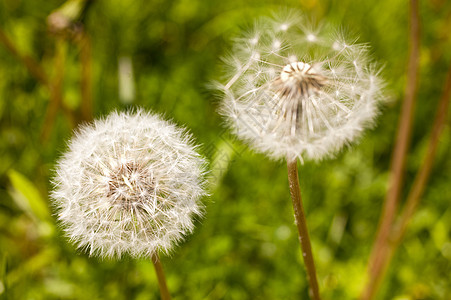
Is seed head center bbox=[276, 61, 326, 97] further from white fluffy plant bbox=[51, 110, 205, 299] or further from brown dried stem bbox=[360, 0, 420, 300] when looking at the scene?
brown dried stem bbox=[360, 0, 420, 300]

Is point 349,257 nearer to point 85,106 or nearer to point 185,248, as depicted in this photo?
point 185,248

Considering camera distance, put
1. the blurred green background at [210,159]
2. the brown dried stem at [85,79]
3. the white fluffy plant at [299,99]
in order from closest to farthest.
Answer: the white fluffy plant at [299,99] → the blurred green background at [210,159] → the brown dried stem at [85,79]

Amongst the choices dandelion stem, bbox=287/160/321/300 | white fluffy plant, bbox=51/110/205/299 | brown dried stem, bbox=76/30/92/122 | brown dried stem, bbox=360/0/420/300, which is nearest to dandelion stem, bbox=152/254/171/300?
white fluffy plant, bbox=51/110/205/299

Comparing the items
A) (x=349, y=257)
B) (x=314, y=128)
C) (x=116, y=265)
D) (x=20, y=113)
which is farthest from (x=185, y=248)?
(x=20, y=113)

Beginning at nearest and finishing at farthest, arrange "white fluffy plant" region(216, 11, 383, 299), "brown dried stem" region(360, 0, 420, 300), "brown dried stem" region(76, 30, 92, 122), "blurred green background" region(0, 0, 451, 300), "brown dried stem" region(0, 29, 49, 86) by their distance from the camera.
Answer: "white fluffy plant" region(216, 11, 383, 299) < "brown dried stem" region(360, 0, 420, 300) < "blurred green background" region(0, 0, 451, 300) < "brown dried stem" region(0, 29, 49, 86) < "brown dried stem" region(76, 30, 92, 122)

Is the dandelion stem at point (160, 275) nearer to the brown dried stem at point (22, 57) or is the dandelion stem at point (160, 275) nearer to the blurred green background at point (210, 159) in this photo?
the blurred green background at point (210, 159)

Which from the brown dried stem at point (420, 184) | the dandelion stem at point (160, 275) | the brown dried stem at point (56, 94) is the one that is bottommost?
the dandelion stem at point (160, 275)

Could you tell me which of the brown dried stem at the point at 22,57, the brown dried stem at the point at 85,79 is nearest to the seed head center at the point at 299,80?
the brown dried stem at the point at 85,79
